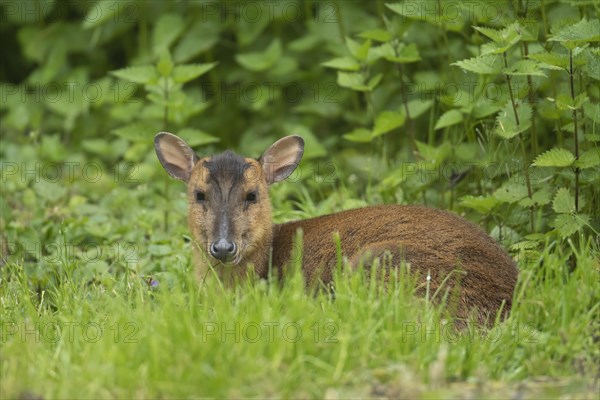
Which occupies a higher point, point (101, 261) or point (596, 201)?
point (596, 201)

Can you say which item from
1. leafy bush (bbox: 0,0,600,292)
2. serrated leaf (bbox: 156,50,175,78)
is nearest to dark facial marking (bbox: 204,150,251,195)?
leafy bush (bbox: 0,0,600,292)

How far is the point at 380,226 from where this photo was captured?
6.47 meters

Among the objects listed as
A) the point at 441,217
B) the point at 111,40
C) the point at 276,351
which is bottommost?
the point at 276,351

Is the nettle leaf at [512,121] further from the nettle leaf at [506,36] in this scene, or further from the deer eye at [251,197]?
the deer eye at [251,197]

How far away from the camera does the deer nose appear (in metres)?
6.38

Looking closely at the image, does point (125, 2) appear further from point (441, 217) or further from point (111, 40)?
point (441, 217)

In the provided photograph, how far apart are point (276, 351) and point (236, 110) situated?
250 inches

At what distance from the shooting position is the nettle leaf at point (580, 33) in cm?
621

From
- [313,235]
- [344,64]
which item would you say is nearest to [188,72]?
[344,64]

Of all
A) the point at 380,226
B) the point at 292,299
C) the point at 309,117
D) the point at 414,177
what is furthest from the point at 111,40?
the point at 292,299

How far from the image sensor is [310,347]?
480 cm

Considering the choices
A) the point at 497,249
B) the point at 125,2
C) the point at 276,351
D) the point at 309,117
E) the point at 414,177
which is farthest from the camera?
the point at 309,117

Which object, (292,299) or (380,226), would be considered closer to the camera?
(292,299)

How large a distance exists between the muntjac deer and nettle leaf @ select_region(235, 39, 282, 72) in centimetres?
274
